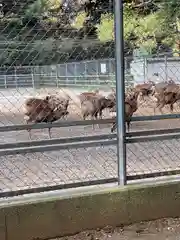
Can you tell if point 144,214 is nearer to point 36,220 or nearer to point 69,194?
point 69,194

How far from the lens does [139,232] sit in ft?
11.3

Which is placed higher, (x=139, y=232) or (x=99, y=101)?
(x=99, y=101)

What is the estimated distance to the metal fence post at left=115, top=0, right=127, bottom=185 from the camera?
349 centimetres

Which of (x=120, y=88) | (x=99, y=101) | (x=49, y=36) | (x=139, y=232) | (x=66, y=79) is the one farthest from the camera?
(x=99, y=101)

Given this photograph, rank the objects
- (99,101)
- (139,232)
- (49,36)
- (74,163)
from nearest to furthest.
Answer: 1. (139,232)
2. (49,36)
3. (74,163)
4. (99,101)

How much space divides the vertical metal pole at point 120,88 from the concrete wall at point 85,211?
0.58ft

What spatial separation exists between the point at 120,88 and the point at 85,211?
984 mm

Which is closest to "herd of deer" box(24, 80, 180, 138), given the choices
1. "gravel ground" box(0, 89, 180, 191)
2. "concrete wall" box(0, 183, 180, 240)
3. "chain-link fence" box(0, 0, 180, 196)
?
"chain-link fence" box(0, 0, 180, 196)

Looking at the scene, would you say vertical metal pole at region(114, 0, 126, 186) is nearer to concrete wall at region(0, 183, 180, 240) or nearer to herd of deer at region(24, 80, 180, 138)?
concrete wall at region(0, 183, 180, 240)

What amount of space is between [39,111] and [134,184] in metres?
3.74

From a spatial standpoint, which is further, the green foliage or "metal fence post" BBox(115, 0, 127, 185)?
the green foliage

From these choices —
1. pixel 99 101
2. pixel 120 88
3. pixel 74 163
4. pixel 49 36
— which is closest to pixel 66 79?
pixel 74 163

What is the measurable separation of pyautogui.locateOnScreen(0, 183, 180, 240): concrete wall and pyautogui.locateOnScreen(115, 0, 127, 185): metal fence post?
Result: 0.18m

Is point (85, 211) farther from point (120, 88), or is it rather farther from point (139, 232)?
point (120, 88)
